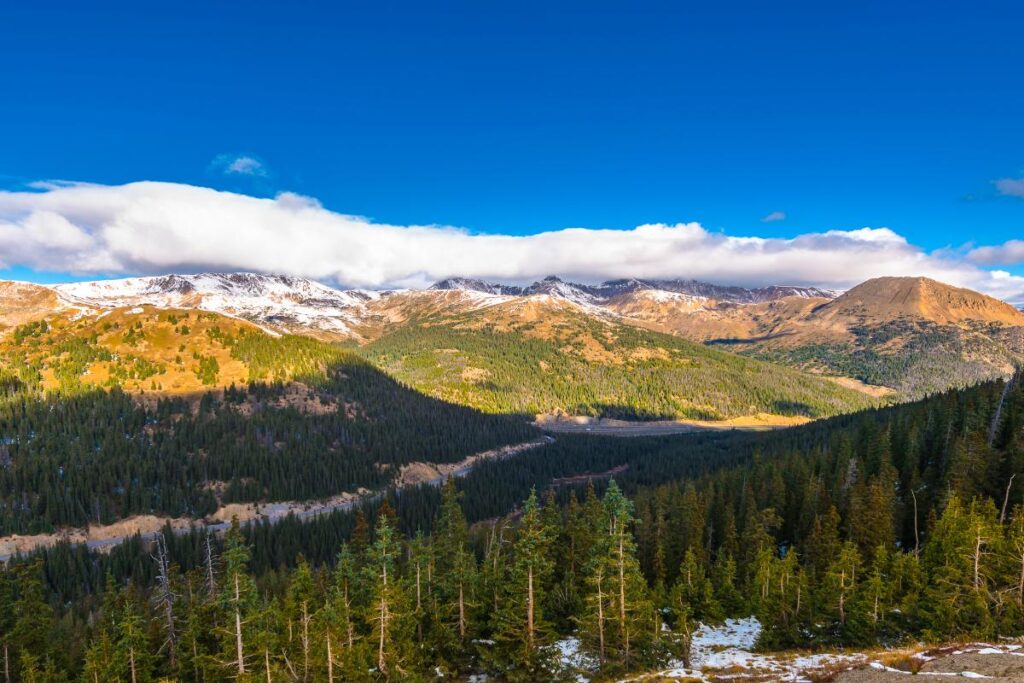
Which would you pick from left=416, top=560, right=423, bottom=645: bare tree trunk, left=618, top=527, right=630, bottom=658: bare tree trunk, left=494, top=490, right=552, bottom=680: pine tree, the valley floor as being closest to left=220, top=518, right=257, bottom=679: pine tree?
left=416, top=560, right=423, bottom=645: bare tree trunk

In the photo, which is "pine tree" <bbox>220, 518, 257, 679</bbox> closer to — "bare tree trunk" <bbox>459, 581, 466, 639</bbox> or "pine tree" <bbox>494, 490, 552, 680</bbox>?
"bare tree trunk" <bbox>459, 581, 466, 639</bbox>

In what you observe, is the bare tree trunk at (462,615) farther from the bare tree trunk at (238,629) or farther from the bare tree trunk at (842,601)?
the bare tree trunk at (842,601)

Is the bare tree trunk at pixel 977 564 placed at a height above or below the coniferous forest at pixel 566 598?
above

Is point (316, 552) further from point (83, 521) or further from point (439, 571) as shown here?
point (439, 571)

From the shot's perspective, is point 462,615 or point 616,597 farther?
point 462,615

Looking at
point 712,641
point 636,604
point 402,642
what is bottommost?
point 712,641

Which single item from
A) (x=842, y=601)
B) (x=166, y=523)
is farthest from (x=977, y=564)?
(x=166, y=523)

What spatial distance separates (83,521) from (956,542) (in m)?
189

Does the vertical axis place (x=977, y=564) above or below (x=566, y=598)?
above

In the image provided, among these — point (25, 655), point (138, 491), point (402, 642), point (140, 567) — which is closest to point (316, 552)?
point (140, 567)

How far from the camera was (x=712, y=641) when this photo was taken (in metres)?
52.5

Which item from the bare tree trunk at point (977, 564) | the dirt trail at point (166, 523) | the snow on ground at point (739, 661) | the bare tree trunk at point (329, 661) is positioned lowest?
the dirt trail at point (166, 523)

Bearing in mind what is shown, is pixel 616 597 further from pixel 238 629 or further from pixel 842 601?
pixel 238 629

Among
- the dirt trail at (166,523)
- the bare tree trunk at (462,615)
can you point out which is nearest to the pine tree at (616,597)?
the bare tree trunk at (462,615)
